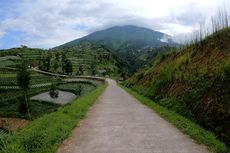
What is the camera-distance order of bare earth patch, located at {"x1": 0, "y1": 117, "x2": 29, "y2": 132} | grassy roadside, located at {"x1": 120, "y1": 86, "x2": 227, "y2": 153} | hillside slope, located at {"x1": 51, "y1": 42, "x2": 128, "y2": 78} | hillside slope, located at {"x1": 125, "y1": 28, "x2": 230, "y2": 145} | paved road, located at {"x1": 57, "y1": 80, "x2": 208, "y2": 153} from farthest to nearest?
hillside slope, located at {"x1": 51, "y1": 42, "x2": 128, "y2": 78}, bare earth patch, located at {"x1": 0, "y1": 117, "x2": 29, "y2": 132}, hillside slope, located at {"x1": 125, "y1": 28, "x2": 230, "y2": 145}, grassy roadside, located at {"x1": 120, "y1": 86, "x2": 227, "y2": 153}, paved road, located at {"x1": 57, "y1": 80, "x2": 208, "y2": 153}

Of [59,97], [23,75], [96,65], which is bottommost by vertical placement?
[59,97]

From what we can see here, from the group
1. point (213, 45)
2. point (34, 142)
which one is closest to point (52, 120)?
point (34, 142)

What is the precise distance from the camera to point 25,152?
8594 millimetres

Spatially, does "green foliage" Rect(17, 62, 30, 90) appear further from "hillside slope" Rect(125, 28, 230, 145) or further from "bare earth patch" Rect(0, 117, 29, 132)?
"hillside slope" Rect(125, 28, 230, 145)

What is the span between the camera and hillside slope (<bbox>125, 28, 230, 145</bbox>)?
1170 cm

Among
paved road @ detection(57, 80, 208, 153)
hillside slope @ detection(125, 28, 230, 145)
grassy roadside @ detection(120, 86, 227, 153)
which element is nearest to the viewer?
paved road @ detection(57, 80, 208, 153)

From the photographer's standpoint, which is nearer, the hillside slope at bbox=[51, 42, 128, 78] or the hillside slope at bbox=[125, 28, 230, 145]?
the hillside slope at bbox=[125, 28, 230, 145]

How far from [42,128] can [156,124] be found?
13.9 feet

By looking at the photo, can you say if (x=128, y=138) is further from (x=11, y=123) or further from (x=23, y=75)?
(x=23, y=75)

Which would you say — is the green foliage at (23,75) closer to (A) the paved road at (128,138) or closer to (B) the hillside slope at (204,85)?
(B) the hillside slope at (204,85)

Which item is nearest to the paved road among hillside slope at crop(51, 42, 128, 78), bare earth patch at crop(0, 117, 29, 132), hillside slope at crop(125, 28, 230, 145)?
hillside slope at crop(125, 28, 230, 145)

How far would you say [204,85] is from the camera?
14.1 metres

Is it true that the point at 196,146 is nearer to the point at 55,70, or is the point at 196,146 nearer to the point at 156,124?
the point at 156,124

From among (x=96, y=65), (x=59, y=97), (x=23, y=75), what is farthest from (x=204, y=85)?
(x=96, y=65)
